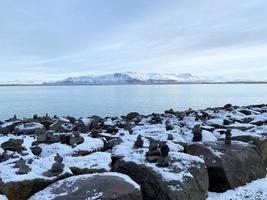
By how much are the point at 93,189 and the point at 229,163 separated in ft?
16.8

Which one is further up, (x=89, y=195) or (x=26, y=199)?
(x=89, y=195)

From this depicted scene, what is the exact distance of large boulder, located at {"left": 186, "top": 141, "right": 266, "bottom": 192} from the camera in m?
10.8

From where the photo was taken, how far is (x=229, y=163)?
11.1 metres

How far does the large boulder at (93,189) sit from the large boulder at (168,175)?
2.72 ft

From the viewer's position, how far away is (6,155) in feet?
40.0

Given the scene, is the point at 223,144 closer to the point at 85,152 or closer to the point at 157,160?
the point at 157,160

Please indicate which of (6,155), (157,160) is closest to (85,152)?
(6,155)

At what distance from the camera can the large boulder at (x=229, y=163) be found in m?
10.8

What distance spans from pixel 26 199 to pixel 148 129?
8.96 m

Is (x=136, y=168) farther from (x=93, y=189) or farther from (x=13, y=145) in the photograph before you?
(x=13, y=145)

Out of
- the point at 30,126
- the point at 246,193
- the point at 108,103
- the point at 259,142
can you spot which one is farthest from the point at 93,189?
the point at 108,103

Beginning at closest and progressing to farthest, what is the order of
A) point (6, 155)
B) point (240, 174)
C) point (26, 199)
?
point (26, 199)
point (240, 174)
point (6, 155)

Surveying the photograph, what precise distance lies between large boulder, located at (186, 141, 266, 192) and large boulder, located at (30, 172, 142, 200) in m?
3.58

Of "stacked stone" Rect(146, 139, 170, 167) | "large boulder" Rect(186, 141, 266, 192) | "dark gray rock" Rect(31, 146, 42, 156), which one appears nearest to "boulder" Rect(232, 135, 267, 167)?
"large boulder" Rect(186, 141, 266, 192)
